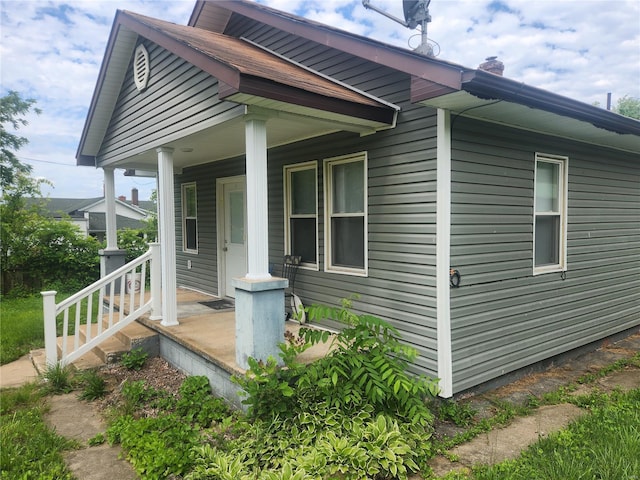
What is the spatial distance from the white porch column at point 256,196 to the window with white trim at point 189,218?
180 inches

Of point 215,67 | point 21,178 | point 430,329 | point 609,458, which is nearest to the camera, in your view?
point 609,458

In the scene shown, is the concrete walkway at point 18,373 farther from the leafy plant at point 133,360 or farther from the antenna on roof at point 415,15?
the antenna on roof at point 415,15

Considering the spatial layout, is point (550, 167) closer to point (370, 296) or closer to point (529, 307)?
point (529, 307)

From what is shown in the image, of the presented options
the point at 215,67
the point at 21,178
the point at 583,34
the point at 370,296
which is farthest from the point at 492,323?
the point at 21,178

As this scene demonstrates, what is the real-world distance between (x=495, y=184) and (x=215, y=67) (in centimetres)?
285

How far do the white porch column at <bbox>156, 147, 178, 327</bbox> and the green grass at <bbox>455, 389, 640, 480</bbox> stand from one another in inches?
143

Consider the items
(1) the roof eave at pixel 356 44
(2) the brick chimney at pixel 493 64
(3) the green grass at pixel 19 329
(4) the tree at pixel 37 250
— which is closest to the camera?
(1) the roof eave at pixel 356 44

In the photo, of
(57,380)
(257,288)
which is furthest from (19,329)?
(257,288)

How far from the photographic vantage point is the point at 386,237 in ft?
13.5

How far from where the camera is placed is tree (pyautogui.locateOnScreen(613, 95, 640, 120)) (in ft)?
82.2

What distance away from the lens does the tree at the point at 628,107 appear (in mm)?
25069

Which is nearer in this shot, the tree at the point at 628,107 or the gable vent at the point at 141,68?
the gable vent at the point at 141,68

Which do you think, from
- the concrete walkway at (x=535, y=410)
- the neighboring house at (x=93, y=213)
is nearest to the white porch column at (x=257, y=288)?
the concrete walkway at (x=535, y=410)

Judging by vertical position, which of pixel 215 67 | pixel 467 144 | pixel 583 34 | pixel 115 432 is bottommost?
pixel 115 432
